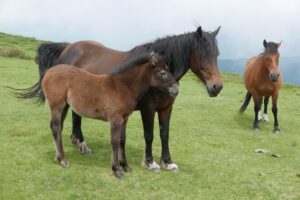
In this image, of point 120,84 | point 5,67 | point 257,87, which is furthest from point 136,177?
point 5,67

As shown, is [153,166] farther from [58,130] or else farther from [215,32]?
[215,32]

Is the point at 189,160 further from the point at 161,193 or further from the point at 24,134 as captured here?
the point at 24,134

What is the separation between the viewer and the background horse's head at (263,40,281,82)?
1162 cm

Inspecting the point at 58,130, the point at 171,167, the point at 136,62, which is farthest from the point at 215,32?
the point at 58,130

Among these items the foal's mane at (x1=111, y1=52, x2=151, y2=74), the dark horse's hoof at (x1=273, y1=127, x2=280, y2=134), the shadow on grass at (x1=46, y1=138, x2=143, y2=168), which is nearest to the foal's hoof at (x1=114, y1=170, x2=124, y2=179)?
the shadow on grass at (x1=46, y1=138, x2=143, y2=168)

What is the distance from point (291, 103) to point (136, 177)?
1313 cm

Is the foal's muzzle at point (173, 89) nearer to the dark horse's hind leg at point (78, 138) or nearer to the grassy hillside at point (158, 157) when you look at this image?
the grassy hillside at point (158, 157)

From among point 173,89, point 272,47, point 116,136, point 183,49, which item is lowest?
point 116,136

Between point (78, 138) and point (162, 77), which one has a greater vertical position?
point (162, 77)

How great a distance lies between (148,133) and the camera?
739cm

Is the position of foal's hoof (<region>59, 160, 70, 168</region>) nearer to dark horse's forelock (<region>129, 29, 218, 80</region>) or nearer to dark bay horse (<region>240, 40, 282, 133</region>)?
dark horse's forelock (<region>129, 29, 218, 80</region>)

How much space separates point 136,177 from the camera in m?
7.16

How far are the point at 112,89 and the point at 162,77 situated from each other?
87 cm

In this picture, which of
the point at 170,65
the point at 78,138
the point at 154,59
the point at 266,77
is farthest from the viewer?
the point at 266,77
